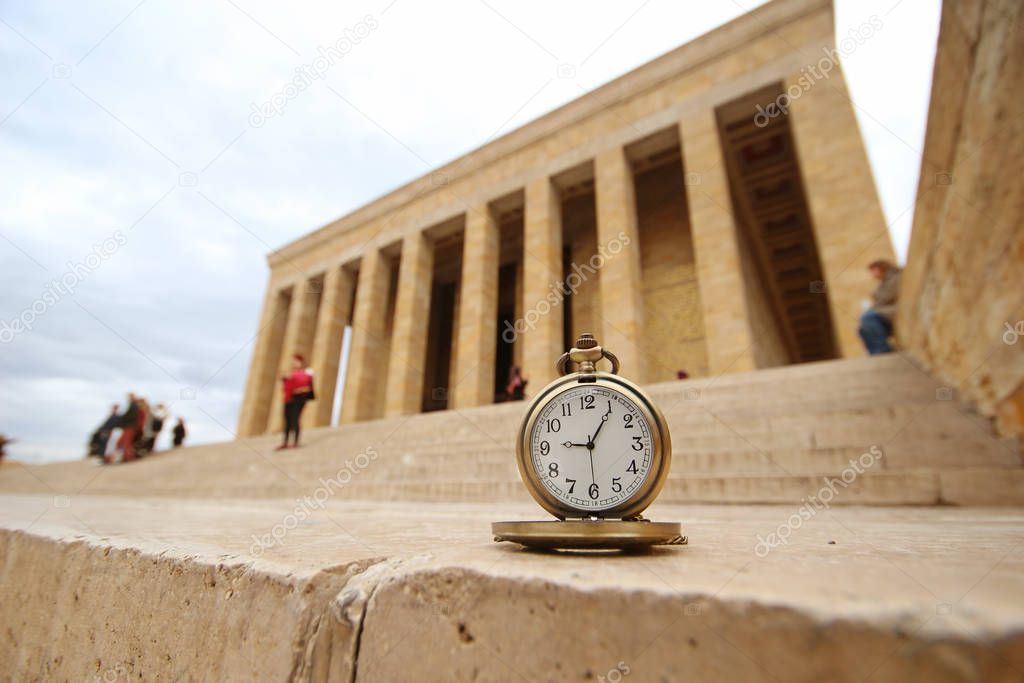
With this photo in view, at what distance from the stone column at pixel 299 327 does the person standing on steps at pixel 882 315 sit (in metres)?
19.5

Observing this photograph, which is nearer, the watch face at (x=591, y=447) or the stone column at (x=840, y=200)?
the watch face at (x=591, y=447)

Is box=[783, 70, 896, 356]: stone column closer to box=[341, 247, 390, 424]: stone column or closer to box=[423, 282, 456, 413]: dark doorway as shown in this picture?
box=[341, 247, 390, 424]: stone column

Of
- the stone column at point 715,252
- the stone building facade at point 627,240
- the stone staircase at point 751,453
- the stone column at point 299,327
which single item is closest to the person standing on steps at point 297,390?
the stone staircase at point 751,453

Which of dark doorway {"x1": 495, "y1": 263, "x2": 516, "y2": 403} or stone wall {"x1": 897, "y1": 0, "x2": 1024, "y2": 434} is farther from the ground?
dark doorway {"x1": 495, "y1": 263, "x2": 516, "y2": 403}

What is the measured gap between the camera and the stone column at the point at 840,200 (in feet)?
31.3

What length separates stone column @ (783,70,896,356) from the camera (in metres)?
9.54

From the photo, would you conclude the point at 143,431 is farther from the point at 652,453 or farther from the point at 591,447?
the point at 652,453

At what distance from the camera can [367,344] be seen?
17844 millimetres

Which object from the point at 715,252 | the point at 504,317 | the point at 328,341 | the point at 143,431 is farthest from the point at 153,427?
the point at 715,252

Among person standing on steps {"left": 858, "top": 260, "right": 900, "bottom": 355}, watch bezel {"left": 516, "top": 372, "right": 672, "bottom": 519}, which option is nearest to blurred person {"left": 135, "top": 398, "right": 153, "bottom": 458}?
watch bezel {"left": 516, "top": 372, "right": 672, "bottom": 519}

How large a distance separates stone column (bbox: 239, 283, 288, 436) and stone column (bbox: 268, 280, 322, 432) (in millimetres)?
313

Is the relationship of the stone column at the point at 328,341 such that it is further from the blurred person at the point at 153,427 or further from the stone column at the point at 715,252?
the stone column at the point at 715,252

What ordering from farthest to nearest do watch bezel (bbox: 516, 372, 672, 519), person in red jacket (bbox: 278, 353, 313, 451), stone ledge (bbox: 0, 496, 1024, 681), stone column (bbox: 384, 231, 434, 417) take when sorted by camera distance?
1. stone column (bbox: 384, 231, 434, 417)
2. person in red jacket (bbox: 278, 353, 313, 451)
3. watch bezel (bbox: 516, 372, 672, 519)
4. stone ledge (bbox: 0, 496, 1024, 681)

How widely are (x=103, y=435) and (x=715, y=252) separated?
58.1ft
